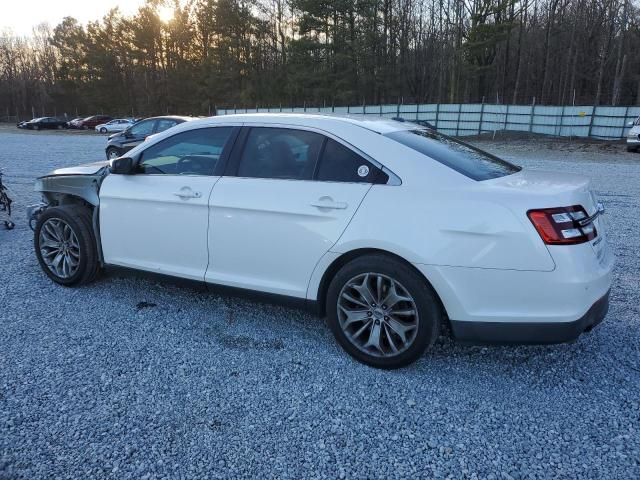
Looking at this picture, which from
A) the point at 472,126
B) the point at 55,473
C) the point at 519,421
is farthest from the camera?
the point at 472,126

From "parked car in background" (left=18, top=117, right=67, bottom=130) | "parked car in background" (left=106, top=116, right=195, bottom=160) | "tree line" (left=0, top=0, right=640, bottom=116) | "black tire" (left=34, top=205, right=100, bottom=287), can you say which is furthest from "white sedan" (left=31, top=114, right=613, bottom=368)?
"parked car in background" (left=18, top=117, right=67, bottom=130)

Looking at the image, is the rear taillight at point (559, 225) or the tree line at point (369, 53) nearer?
Answer: the rear taillight at point (559, 225)

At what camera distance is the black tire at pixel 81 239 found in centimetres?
434

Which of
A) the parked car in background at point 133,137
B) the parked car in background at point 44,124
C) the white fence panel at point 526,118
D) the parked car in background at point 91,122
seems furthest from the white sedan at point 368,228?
the parked car in background at point 44,124

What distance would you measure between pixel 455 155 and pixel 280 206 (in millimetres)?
1253

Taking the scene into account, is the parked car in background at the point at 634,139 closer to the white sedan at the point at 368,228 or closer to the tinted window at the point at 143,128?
the tinted window at the point at 143,128

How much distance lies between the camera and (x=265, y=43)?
2023 inches

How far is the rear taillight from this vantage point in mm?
2633

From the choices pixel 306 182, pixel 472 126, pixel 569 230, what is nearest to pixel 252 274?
pixel 306 182

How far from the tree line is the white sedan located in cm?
3688

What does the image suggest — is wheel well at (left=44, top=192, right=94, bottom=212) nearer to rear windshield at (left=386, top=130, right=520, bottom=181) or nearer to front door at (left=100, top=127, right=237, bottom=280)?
front door at (left=100, top=127, right=237, bottom=280)

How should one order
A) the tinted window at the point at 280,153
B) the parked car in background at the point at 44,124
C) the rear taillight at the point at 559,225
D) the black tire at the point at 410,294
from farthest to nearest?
1. the parked car in background at the point at 44,124
2. the tinted window at the point at 280,153
3. the black tire at the point at 410,294
4. the rear taillight at the point at 559,225

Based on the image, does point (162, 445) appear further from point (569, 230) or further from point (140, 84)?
point (140, 84)

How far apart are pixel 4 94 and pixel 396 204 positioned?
3111 inches
